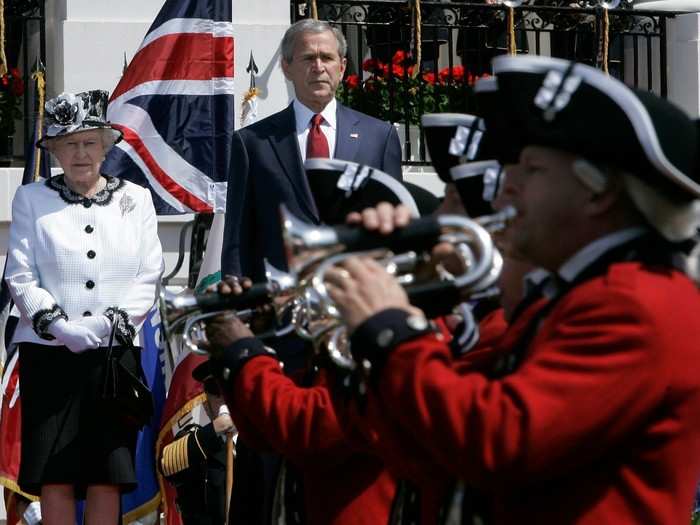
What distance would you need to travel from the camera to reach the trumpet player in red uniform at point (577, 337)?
254 centimetres

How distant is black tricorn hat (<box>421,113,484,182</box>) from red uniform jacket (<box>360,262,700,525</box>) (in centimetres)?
133

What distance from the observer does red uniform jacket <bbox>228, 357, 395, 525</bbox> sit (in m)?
3.97

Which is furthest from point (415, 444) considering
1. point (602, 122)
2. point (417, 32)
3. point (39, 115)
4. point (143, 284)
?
point (417, 32)

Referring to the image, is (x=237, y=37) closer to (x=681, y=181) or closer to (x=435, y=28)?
(x=435, y=28)

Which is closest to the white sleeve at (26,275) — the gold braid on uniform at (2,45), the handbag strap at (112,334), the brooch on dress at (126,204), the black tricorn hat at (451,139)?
the handbag strap at (112,334)

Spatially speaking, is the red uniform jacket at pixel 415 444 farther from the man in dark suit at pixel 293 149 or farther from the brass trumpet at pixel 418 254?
the man in dark suit at pixel 293 149

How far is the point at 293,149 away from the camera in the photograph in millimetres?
6348

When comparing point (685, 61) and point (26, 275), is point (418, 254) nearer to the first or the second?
point (26, 275)

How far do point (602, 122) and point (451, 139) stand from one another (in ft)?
4.45


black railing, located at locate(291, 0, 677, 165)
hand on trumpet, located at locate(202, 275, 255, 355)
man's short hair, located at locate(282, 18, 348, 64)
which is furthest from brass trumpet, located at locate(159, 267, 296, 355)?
black railing, located at locate(291, 0, 677, 165)

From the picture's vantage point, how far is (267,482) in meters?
5.46

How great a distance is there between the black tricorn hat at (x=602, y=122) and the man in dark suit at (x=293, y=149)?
3.08 m

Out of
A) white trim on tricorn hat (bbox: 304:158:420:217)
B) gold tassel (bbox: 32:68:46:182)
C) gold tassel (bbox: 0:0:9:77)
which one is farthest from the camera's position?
gold tassel (bbox: 0:0:9:77)

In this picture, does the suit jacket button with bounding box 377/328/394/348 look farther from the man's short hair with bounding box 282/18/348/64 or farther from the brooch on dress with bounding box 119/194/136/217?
the brooch on dress with bounding box 119/194/136/217
